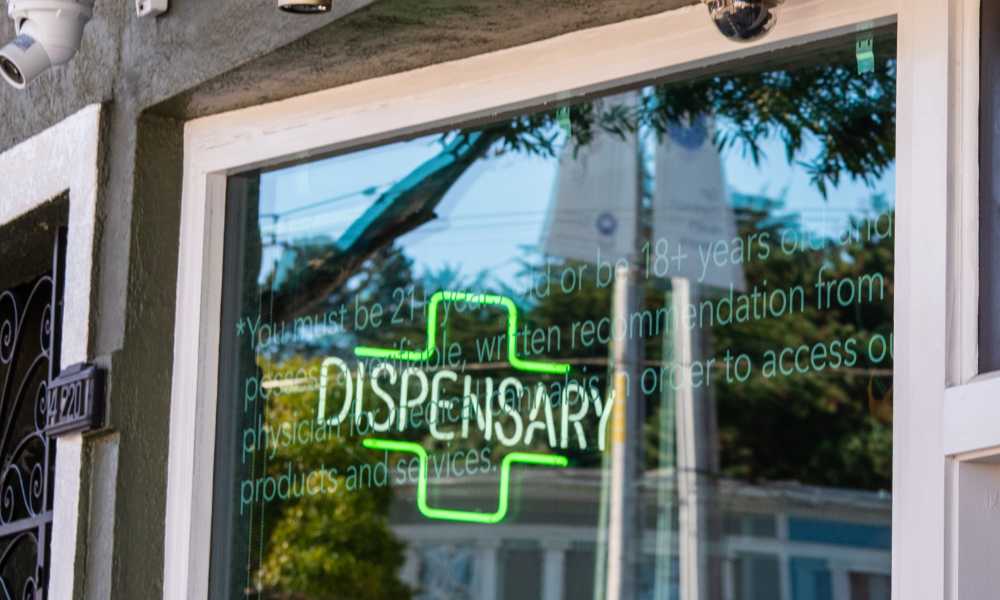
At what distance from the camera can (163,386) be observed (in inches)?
144

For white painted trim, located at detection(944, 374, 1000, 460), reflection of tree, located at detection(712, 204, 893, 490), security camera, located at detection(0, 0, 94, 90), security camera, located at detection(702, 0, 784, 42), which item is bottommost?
white painted trim, located at detection(944, 374, 1000, 460)

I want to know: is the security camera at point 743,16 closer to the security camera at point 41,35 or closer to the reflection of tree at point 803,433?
the security camera at point 41,35

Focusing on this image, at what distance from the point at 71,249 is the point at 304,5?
114cm

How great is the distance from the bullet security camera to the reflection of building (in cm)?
752

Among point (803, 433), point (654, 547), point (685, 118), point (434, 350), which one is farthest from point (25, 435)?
point (803, 433)

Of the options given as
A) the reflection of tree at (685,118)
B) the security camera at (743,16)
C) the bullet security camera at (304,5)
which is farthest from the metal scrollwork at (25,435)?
the security camera at (743,16)

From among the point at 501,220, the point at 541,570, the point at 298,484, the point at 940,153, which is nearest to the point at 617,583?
the point at 541,570

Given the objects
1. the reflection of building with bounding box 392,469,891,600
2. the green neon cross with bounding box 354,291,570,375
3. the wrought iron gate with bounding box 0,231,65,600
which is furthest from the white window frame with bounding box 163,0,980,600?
the reflection of building with bounding box 392,469,891,600

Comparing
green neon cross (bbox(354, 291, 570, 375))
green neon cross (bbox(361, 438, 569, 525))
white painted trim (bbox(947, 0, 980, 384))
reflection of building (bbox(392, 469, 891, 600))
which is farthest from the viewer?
reflection of building (bbox(392, 469, 891, 600))

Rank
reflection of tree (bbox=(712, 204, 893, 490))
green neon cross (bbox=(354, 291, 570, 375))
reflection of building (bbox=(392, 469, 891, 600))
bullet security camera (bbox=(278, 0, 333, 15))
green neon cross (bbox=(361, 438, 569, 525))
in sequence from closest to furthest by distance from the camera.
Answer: bullet security camera (bbox=(278, 0, 333, 15)) < green neon cross (bbox=(354, 291, 570, 375)) < green neon cross (bbox=(361, 438, 569, 525)) < reflection of building (bbox=(392, 469, 891, 600)) < reflection of tree (bbox=(712, 204, 893, 490))

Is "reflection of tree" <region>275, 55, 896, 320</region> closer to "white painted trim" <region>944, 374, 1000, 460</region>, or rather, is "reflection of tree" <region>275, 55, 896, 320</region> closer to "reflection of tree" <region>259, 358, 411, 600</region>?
"reflection of tree" <region>259, 358, 411, 600</region>

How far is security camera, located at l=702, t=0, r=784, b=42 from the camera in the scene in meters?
2.56

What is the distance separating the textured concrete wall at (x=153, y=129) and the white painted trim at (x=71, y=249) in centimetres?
3

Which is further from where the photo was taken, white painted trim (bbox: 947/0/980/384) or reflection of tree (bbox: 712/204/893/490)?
reflection of tree (bbox: 712/204/893/490)
